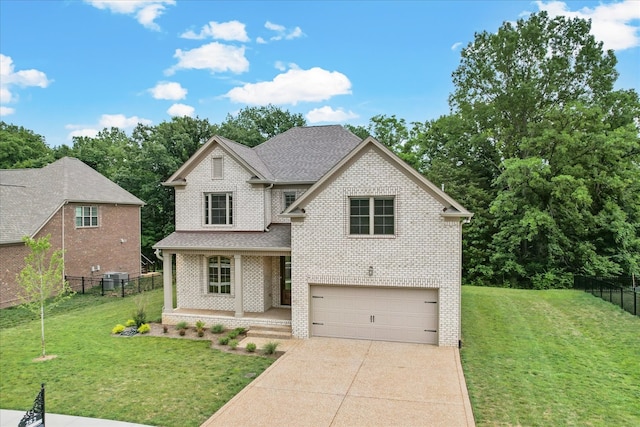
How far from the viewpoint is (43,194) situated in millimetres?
23000

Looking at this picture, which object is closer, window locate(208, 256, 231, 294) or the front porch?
the front porch

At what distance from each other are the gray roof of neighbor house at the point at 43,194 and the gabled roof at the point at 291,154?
1001 cm

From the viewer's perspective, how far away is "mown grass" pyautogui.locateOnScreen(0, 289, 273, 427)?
8.13m

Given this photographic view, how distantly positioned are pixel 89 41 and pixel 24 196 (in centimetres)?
1058

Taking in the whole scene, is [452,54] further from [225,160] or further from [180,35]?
[225,160]

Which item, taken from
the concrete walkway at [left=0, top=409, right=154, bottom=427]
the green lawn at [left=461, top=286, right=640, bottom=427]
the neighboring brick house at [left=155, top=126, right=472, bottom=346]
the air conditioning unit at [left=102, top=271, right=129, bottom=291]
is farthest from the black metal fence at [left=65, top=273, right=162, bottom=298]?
the green lawn at [left=461, top=286, right=640, bottom=427]

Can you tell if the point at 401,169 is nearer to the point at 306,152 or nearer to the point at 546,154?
the point at 306,152

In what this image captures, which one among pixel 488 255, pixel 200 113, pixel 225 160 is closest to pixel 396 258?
pixel 225 160

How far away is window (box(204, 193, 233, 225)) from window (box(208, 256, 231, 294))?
154 centimetres

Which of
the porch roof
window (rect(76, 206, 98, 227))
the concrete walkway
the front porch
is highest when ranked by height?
window (rect(76, 206, 98, 227))

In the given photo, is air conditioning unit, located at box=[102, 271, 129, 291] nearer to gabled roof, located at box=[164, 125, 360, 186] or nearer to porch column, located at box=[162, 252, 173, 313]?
porch column, located at box=[162, 252, 173, 313]

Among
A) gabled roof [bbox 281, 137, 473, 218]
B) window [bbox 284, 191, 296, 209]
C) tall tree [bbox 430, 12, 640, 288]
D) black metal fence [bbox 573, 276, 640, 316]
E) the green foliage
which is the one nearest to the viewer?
the green foliage

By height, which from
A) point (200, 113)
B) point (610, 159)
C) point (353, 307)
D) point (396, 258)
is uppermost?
point (200, 113)

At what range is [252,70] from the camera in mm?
30797
